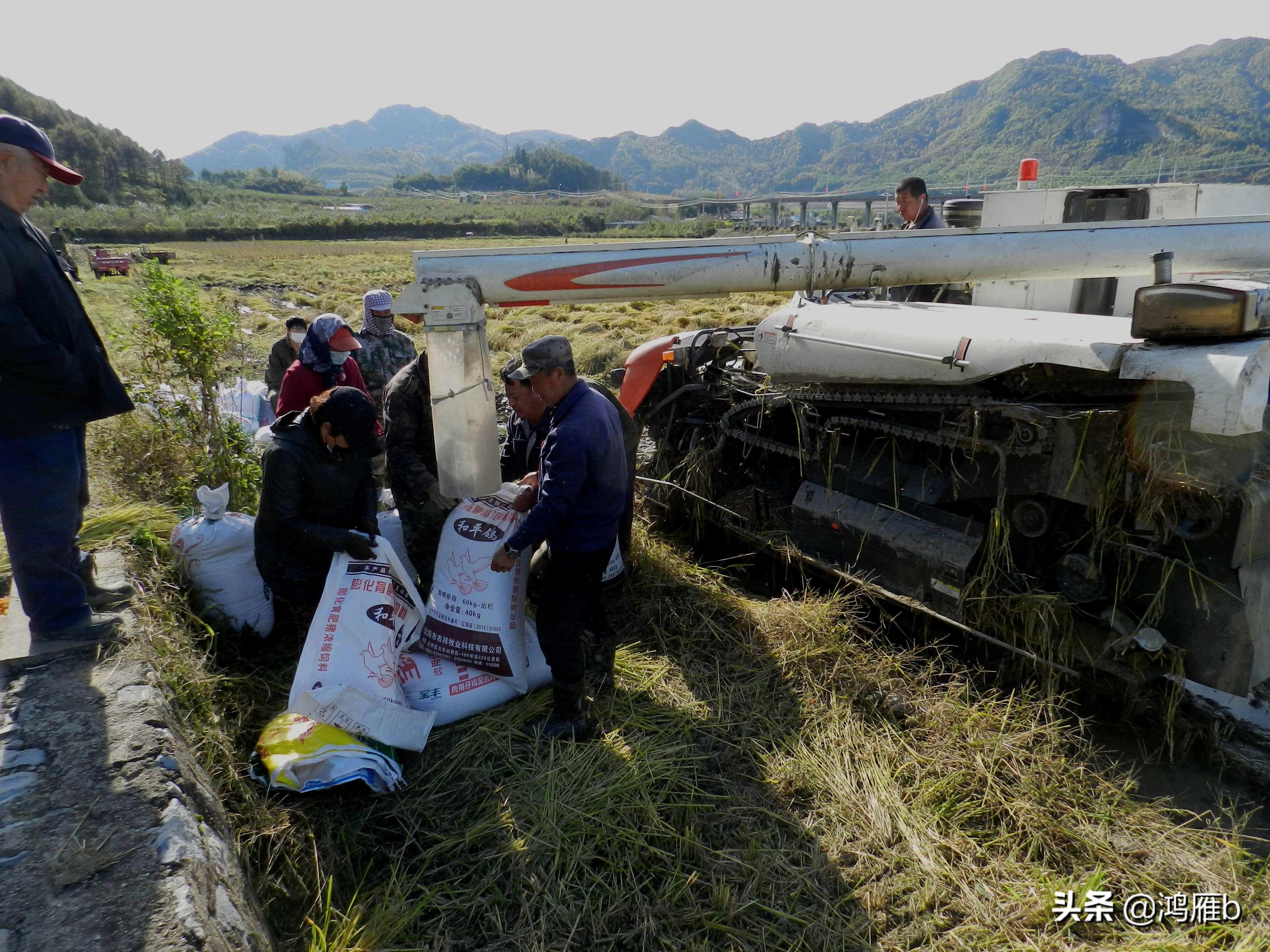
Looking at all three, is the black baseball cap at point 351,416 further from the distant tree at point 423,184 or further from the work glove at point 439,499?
the distant tree at point 423,184

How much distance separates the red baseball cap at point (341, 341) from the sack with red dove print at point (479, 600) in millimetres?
1577

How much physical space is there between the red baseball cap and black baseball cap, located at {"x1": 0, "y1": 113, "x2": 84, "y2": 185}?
5.68 feet

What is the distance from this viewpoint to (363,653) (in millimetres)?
2998

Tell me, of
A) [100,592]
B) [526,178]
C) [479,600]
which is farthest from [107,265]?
[526,178]

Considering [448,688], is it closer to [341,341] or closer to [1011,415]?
[341,341]

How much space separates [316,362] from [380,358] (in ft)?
4.73

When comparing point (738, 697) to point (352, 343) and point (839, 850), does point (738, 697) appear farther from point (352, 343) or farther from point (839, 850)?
point (352, 343)

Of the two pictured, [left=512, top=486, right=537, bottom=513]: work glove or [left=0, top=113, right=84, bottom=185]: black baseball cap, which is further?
[left=512, top=486, right=537, bottom=513]: work glove

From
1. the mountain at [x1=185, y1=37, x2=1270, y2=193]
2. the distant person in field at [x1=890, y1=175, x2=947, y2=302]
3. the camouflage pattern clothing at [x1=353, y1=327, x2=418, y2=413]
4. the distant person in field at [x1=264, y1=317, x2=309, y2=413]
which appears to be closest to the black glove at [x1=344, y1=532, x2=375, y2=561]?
the camouflage pattern clothing at [x1=353, y1=327, x2=418, y2=413]

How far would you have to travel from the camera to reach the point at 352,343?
14.9 feet

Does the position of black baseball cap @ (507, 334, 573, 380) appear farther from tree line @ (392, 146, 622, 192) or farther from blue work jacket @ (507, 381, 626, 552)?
tree line @ (392, 146, 622, 192)

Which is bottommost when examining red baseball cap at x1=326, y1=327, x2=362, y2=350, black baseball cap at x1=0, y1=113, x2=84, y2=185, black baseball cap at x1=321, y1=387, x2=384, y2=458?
black baseball cap at x1=321, y1=387, x2=384, y2=458

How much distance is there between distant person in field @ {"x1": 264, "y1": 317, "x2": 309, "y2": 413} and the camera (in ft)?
19.9

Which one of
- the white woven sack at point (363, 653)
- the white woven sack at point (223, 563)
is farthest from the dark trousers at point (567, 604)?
the white woven sack at point (223, 563)
